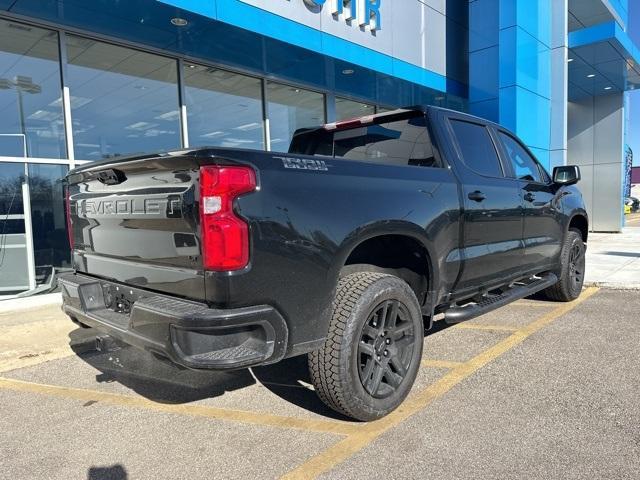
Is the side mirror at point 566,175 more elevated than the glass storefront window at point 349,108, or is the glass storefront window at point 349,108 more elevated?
the glass storefront window at point 349,108

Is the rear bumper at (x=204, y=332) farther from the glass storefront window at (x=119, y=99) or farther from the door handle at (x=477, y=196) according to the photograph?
the glass storefront window at (x=119, y=99)

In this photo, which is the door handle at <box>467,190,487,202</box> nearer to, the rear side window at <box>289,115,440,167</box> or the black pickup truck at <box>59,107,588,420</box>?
the black pickup truck at <box>59,107,588,420</box>

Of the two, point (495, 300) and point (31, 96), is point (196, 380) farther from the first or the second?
point (31, 96)

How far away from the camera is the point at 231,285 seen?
241cm

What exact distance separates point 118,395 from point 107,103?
601cm

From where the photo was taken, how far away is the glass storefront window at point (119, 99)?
7.83m

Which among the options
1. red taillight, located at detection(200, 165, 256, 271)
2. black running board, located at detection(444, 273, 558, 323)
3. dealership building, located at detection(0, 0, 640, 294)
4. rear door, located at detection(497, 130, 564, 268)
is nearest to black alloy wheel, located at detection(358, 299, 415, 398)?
black running board, located at detection(444, 273, 558, 323)

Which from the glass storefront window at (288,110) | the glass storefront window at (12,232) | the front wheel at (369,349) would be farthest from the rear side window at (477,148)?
the glass storefront window at (12,232)

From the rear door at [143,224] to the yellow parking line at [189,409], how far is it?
0.98 metres

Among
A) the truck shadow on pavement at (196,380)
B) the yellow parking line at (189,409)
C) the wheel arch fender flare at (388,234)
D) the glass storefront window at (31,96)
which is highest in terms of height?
the glass storefront window at (31,96)

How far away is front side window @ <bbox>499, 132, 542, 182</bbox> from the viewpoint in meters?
4.88

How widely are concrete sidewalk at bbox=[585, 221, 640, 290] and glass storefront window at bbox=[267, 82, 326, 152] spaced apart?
599 cm

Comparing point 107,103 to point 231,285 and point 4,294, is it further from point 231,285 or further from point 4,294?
point 231,285

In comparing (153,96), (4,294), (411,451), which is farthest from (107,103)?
(411,451)
